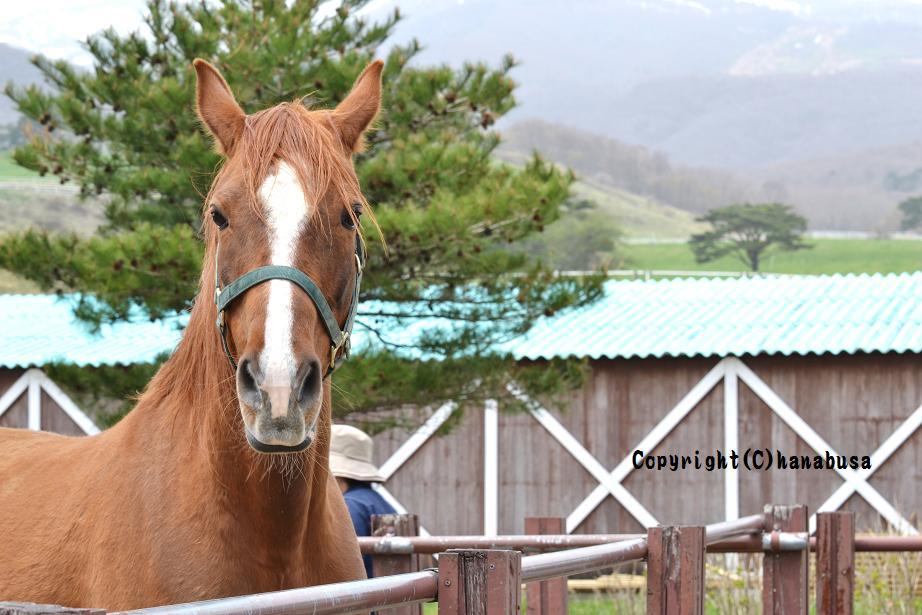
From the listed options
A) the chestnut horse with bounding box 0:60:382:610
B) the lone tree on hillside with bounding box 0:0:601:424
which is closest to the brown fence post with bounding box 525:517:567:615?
the chestnut horse with bounding box 0:60:382:610

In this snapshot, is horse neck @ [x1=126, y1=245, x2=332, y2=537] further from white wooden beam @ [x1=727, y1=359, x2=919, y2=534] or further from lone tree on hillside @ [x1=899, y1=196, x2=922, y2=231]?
lone tree on hillside @ [x1=899, y1=196, x2=922, y2=231]

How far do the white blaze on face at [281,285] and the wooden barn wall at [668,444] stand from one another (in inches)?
485

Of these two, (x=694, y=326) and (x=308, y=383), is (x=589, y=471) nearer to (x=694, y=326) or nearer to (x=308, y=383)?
(x=694, y=326)

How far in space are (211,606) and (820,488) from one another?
13883mm

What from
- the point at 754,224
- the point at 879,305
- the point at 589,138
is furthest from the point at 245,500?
the point at 589,138

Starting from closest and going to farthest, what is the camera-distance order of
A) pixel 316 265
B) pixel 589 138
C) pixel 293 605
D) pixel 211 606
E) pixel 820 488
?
pixel 211 606
pixel 293 605
pixel 316 265
pixel 820 488
pixel 589 138

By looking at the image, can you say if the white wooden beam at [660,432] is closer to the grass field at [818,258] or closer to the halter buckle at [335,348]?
the halter buckle at [335,348]

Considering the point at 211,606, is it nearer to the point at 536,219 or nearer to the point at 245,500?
the point at 245,500

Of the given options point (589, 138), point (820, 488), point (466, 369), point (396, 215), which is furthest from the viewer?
point (589, 138)

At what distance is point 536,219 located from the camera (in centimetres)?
1020

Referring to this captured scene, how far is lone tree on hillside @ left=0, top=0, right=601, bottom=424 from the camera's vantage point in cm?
1003

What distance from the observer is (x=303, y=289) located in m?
2.92

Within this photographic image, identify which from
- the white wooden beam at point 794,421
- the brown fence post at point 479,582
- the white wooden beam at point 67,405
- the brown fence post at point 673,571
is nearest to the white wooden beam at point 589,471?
the white wooden beam at point 794,421

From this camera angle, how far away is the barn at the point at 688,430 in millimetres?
14977
